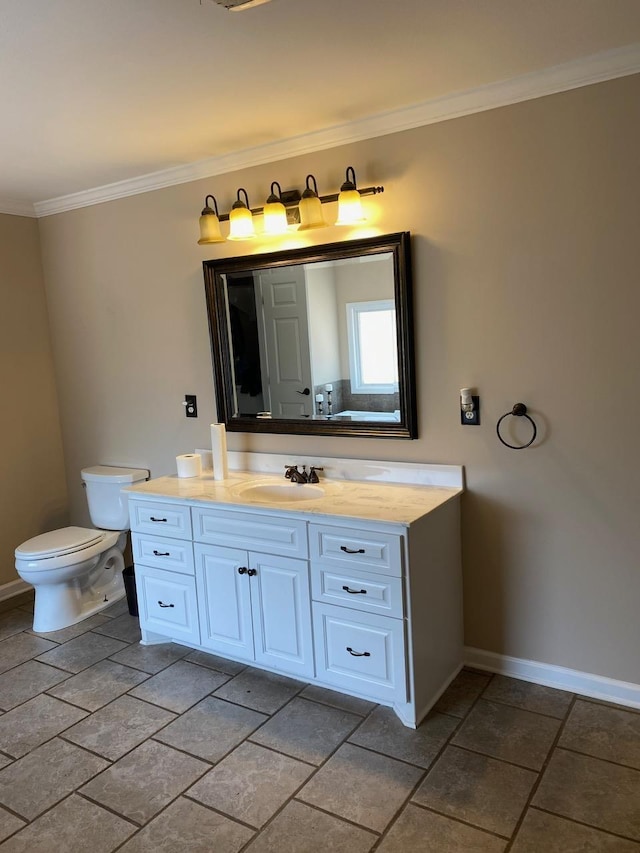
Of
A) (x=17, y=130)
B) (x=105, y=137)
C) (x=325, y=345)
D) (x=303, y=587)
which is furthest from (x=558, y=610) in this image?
(x=17, y=130)

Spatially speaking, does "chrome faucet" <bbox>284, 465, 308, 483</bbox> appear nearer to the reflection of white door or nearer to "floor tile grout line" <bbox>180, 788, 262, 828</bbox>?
the reflection of white door

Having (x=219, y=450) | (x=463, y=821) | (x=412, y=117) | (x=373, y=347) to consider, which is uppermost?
(x=412, y=117)

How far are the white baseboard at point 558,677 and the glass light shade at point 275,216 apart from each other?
196 cm

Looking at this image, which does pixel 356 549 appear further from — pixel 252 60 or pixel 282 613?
pixel 252 60

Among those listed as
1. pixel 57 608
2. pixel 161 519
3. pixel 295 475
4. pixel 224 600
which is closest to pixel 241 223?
pixel 295 475

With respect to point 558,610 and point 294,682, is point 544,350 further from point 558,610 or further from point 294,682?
point 294,682

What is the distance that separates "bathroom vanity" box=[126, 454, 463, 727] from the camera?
2336 mm

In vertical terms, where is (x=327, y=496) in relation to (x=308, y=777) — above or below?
above

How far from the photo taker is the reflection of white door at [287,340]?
297 cm

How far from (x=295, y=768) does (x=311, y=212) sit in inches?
82.0

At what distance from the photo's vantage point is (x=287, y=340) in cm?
303

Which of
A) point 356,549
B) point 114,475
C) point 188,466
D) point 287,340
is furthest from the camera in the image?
point 114,475

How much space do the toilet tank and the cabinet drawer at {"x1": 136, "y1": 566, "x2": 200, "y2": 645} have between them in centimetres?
64

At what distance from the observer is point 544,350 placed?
7.91 feet
